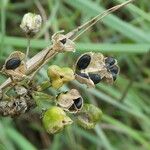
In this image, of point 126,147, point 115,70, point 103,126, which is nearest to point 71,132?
point 103,126

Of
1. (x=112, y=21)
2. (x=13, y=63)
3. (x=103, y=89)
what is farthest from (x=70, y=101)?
(x=103, y=89)

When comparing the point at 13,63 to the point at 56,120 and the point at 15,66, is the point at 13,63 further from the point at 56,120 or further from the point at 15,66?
the point at 56,120

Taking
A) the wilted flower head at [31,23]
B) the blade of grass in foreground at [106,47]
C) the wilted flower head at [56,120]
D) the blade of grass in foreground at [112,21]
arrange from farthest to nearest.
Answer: the blade of grass in foreground at [106,47] → the blade of grass in foreground at [112,21] → the wilted flower head at [31,23] → the wilted flower head at [56,120]

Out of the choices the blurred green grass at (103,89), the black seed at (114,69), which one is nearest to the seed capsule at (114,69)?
the black seed at (114,69)

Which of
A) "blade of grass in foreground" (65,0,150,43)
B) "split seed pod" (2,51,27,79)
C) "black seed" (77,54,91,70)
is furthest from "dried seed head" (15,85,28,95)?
"blade of grass in foreground" (65,0,150,43)

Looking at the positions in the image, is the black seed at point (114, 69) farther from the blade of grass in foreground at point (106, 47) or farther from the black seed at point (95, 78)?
the blade of grass in foreground at point (106, 47)
